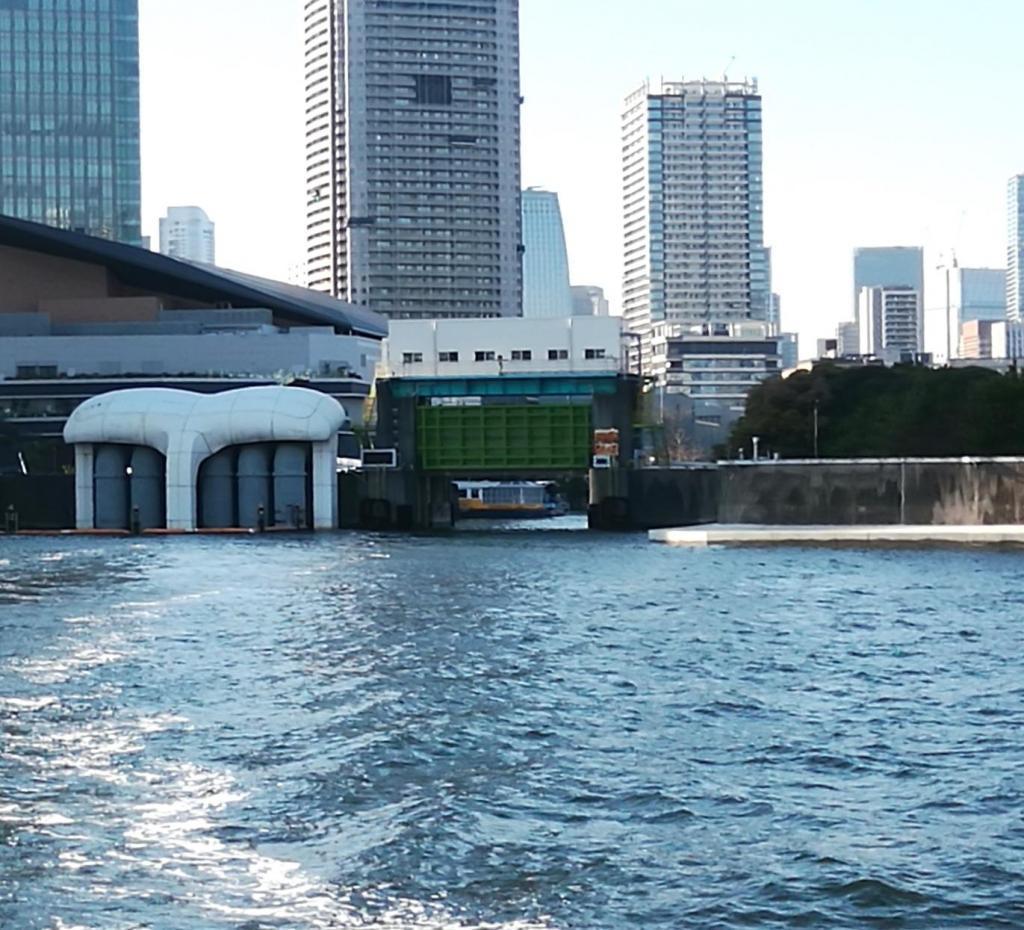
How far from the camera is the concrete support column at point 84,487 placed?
3270 inches

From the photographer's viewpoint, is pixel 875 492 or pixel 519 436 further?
pixel 519 436

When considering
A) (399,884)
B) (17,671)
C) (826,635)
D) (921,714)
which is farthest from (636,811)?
(826,635)

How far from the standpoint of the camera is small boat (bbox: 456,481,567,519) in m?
137

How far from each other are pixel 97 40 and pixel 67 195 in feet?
51.3

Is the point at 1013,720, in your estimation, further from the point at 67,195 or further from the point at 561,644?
the point at 67,195

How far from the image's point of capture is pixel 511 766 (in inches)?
738

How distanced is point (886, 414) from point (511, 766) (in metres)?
75.4

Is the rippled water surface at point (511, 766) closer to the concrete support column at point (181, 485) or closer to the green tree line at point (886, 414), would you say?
the concrete support column at point (181, 485)

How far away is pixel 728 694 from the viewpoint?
78.4 feet

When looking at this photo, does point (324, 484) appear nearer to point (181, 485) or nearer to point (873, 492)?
point (181, 485)

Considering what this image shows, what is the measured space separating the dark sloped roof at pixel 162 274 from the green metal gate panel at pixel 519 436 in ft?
136

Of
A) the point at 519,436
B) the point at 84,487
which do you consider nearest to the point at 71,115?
the point at 84,487

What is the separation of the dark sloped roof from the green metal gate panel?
41.4m

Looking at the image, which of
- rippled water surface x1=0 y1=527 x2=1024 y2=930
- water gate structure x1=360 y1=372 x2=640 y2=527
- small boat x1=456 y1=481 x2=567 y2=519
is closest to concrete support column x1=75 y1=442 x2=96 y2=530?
water gate structure x1=360 y1=372 x2=640 y2=527
